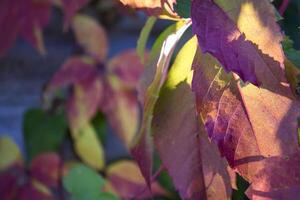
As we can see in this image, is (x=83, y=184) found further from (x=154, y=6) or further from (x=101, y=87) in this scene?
(x=101, y=87)

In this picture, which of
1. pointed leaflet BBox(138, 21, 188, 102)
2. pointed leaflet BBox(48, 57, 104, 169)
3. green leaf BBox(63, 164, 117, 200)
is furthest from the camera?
pointed leaflet BBox(48, 57, 104, 169)

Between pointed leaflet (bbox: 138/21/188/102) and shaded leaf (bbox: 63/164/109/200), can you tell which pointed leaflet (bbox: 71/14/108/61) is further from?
pointed leaflet (bbox: 138/21/188/102)

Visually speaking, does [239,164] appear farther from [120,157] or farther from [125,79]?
[120,157]

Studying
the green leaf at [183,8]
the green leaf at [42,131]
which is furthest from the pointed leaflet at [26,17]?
the green leaf at [183,8]

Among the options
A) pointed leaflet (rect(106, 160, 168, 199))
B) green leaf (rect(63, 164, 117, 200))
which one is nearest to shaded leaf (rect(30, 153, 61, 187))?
pointed leaflet (rect(106, 160, 168, 199))

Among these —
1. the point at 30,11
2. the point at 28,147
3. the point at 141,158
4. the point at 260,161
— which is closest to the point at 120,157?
the point at 28,147
